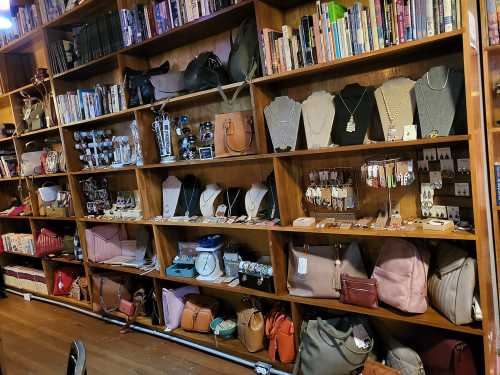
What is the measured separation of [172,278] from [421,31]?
2.15 metres

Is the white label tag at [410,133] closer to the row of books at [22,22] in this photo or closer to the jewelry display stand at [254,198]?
the jewelry display stand at [254,198]

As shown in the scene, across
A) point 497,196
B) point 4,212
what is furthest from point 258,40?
point 4,212

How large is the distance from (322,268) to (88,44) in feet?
7.83

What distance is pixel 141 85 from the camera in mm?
2609

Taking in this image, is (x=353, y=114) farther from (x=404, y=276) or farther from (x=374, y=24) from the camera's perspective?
(x=404, y=276)

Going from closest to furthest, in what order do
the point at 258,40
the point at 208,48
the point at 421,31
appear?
the point at 421,31, the point at 258,40, the point at 208,48

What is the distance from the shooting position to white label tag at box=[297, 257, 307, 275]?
2133mm

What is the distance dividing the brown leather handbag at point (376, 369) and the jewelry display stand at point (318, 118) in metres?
1.13

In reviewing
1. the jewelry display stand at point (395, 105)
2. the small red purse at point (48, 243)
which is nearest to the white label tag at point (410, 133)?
the jewelry display stand at point (395, 105)

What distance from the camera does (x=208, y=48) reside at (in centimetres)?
254

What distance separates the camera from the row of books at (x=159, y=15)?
2.21 metres

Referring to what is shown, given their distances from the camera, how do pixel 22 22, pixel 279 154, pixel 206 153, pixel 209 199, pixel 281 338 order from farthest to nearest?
1. pixel 22 22
2. pixel 209 199
3. pixel 206 153
4. pixel 281 338
5. pixel 279 154

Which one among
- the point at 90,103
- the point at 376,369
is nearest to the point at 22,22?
Answer: the point at 90,103

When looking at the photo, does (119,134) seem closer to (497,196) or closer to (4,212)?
(4,212)
